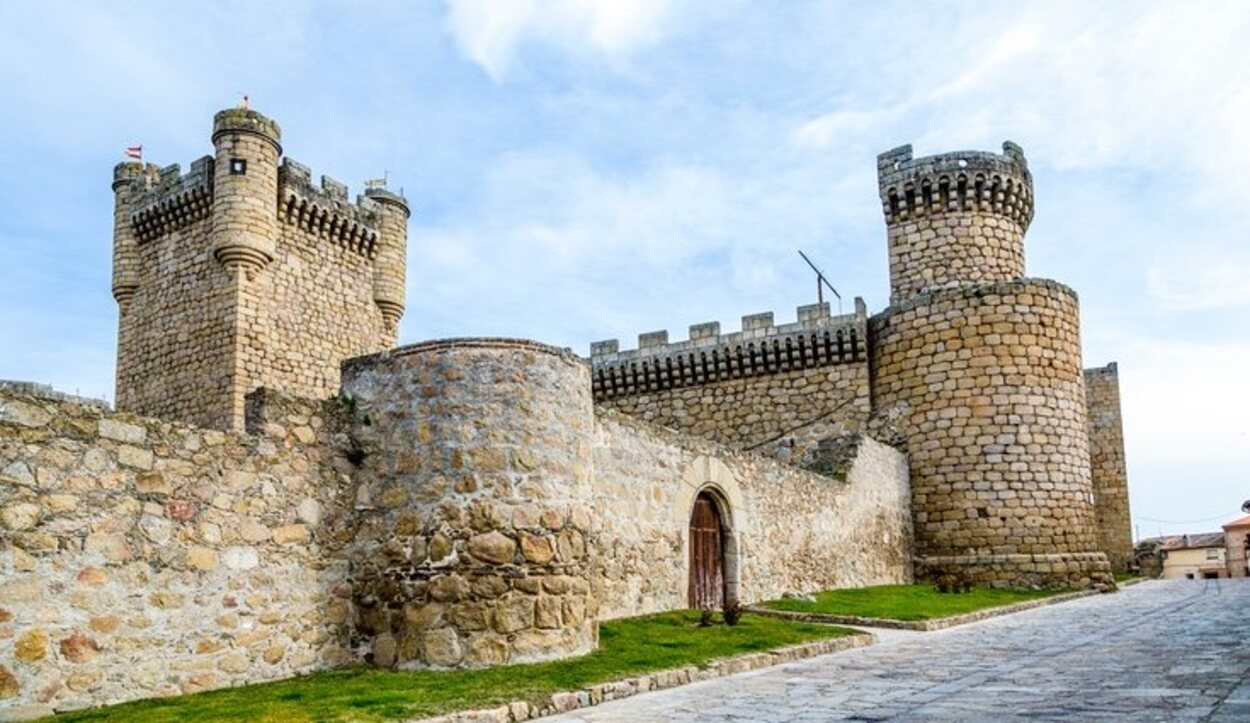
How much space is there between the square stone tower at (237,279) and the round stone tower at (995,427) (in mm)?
14195

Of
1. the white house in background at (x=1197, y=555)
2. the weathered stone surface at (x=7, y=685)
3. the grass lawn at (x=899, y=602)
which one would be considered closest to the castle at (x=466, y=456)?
the weathered stone surface at (x=7, y=685)

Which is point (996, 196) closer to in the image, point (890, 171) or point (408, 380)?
point (890, 171)

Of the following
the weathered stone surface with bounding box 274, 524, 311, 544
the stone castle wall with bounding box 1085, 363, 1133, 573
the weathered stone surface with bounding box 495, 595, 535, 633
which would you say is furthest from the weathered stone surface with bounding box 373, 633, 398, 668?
the stone castle wall with bounding box 1085, 363, 1133, 573

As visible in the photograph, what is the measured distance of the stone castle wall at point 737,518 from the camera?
12148 millimetres

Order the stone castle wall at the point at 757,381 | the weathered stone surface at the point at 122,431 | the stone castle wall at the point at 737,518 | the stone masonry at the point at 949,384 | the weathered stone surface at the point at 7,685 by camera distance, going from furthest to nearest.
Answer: the stone castle wall at the point at 757,381, the stone masonry at the point at 949,384, the stone castle wall at the point at 737,518, the weathered stone surface at the point at 122,431, the weathered stone surface at the point at 7,685

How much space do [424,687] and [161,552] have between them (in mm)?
1965

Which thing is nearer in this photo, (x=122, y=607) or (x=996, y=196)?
(x=122, y=607)

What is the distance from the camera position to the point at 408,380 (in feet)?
30.3

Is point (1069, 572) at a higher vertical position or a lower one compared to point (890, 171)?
lower

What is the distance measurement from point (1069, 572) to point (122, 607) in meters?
20.0

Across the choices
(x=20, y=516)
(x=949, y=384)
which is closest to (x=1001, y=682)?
(x=20, y=516)

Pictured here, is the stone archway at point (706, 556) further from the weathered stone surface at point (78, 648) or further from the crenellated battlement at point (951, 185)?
the crenellated battlement at point (951, 185)

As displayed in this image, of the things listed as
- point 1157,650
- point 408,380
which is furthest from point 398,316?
point 1157,650

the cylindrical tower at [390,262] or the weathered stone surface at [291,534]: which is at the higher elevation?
the cylindrical tower at [390,262]
